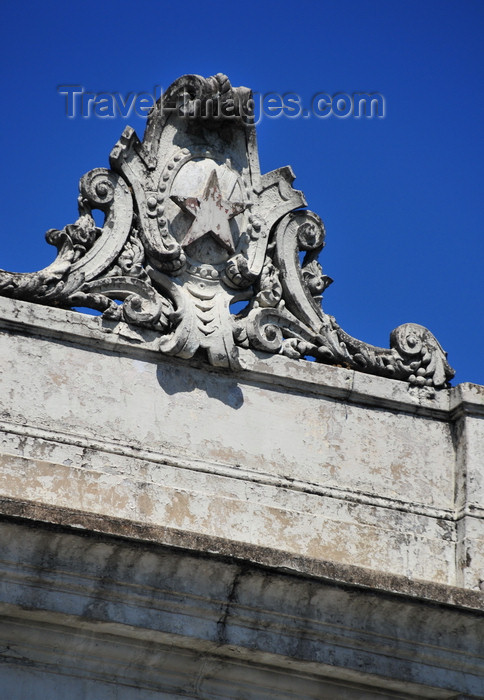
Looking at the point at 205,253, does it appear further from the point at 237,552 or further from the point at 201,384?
the point at 237,552

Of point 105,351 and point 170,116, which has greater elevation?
point 170,116

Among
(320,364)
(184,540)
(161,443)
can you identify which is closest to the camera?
(184,540)

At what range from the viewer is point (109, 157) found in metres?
9.23

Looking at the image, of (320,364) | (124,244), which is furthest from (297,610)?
(124,244)

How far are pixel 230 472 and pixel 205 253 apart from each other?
5.38ft

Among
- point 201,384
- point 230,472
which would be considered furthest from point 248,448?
point 201,384

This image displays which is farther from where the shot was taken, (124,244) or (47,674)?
(124,244)

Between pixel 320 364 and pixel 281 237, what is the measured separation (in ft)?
3.29

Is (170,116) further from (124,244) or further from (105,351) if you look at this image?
(105,351)

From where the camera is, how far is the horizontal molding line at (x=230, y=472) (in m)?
8.30

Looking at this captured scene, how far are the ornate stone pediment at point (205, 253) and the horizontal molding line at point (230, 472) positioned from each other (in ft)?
2.44

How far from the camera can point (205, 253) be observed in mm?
9273

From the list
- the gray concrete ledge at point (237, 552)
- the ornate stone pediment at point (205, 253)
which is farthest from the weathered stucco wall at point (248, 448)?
the gray concrete ledge at point (237, 552)

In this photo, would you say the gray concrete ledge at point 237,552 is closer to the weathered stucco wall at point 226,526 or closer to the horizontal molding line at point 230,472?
the weathered stucco wall at point 226,526
